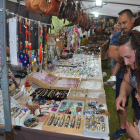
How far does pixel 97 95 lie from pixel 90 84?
534 mm

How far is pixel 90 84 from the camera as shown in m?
2.69

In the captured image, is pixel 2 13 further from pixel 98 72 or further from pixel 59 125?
pixel 98 72

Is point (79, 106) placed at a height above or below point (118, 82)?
below

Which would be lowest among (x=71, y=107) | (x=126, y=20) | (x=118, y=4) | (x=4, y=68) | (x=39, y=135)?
(x=39, y=135)

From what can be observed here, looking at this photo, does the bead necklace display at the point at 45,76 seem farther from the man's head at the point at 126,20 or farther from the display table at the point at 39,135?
the man's head at the point at 126,20

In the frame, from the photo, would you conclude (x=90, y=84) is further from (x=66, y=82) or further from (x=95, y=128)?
(x=95, y=128)

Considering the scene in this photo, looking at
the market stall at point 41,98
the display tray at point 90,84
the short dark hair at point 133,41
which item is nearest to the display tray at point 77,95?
the market stall at point 41,98

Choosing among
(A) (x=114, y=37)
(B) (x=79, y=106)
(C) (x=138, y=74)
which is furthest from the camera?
(A) (x=114, y=37)

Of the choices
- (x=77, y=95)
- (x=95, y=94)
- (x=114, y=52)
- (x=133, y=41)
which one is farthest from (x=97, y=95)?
(x=133, y=41)

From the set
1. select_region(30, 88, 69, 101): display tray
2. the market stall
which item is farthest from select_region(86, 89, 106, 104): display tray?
select_region(30, 88, 69, 101): display tray

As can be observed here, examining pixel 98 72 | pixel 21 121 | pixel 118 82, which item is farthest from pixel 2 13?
pixel 98 72

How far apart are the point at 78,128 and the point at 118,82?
1.12 m

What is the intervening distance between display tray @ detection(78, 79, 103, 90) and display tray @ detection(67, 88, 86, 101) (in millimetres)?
257

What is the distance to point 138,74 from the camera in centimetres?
136
